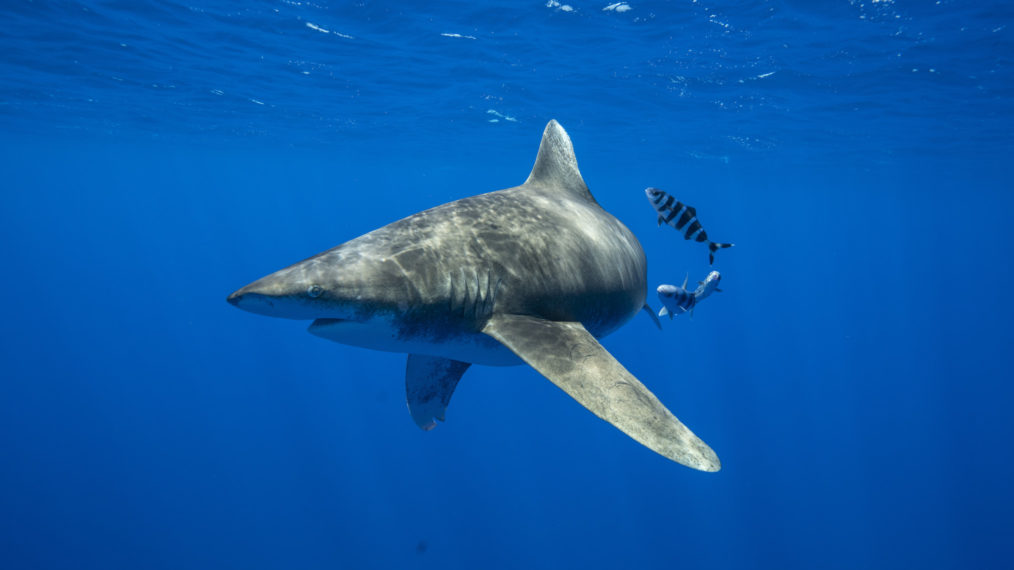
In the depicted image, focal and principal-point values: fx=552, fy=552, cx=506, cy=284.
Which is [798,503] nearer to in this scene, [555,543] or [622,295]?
[555,543]

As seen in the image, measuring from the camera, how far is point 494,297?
3.64m

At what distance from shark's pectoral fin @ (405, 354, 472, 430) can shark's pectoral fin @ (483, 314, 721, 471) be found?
1736mm

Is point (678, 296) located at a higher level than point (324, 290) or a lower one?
lower

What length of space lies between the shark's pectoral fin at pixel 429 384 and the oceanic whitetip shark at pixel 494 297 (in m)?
0.01

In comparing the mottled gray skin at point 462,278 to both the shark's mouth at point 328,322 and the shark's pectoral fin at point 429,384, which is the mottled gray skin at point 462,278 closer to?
the shark's mouth at point 328,322

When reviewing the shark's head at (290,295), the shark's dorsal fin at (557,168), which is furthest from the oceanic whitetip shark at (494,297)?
the shark's dorsal fin at (557,168)

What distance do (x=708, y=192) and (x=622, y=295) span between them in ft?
211

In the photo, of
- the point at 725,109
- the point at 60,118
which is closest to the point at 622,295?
the point at 725,109

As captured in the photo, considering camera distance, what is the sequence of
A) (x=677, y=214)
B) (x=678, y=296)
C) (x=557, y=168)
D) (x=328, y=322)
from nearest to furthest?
(x=328, y=322)
(x=557, y=168)
(x=677, y=214)
(x=678, y=296)

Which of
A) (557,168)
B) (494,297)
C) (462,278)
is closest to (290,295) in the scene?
(462,278)

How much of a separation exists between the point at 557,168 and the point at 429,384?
8.56ft

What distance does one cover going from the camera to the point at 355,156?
1818 inches

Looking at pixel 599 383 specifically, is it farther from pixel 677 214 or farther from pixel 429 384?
pixel 677 214

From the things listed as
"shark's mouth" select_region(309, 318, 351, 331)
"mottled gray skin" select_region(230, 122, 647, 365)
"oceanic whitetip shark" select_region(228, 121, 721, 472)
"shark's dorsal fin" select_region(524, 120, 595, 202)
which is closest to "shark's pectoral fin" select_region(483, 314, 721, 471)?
"oceanic whitetip shark" select_region(228, 121, 721, 472)
